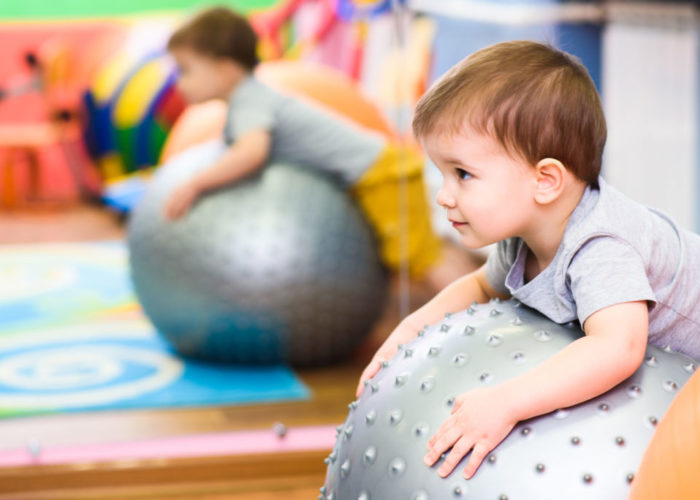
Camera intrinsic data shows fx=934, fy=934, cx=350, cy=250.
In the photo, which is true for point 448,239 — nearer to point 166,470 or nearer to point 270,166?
point 270,166

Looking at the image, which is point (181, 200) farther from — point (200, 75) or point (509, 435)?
point (509, 435)

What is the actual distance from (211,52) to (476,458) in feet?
5.30

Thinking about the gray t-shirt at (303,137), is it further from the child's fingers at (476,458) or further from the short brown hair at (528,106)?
the child's fingers at (476,458)

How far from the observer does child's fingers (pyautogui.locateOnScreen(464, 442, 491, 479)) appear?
2.61 ft

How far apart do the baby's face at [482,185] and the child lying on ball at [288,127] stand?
49.3 inches

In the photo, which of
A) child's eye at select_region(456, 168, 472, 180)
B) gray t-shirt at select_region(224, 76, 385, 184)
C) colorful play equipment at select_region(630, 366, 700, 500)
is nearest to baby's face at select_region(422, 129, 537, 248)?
child's eye at select_region(456, 168, 472, 180)

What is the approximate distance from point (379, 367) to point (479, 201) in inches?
9.8

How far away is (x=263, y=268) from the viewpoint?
2.07 m

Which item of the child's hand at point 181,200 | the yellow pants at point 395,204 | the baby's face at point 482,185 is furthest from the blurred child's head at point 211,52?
the baby's face at point 482,185

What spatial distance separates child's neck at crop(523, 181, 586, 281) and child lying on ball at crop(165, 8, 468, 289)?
121 centimetres

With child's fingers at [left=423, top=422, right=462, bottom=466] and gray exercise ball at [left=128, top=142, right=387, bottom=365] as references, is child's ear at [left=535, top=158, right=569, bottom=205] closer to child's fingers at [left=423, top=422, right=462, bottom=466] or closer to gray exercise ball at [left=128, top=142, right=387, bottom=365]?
child's fingers at [left=423, top=422, right=462, bottom=466]

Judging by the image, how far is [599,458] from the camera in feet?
2.55

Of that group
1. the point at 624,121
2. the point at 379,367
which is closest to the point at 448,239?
the point at 624,121

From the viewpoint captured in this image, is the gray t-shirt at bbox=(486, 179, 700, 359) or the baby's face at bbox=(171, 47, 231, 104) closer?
the gray t-shirt at bbox=(486, 179, 700, 359)
